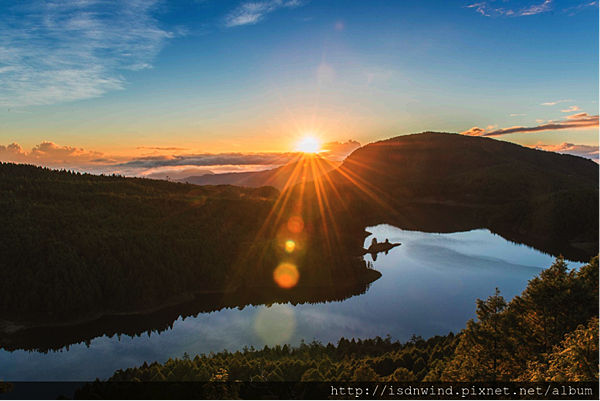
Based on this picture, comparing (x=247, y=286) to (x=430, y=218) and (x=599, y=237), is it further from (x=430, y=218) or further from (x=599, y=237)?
(x=430, y=218)

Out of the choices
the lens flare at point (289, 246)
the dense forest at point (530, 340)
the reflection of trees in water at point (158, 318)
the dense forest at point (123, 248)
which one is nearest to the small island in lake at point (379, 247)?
the dense forest at point (123, 248)

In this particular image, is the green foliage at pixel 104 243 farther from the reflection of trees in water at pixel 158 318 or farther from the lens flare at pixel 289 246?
the lens flare at pixel 289 246

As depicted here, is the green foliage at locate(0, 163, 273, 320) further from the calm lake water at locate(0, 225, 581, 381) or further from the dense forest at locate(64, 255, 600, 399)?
the dense forest at locate(64, 255, 600, 399)

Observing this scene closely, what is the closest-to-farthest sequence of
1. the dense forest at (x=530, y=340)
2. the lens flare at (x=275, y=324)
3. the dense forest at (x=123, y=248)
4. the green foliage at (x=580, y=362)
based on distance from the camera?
the green foliage at (x=580, y=362)
the dense forest at (x=530, y=340)
the lens flare at (x=275, y=324)
the dense forest at (x=123, y=248)

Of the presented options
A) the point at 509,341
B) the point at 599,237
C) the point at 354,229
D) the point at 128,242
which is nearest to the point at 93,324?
the point at 128,242

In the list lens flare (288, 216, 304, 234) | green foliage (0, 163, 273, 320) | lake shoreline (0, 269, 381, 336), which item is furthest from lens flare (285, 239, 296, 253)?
lens flare (288, 216, 304, 234)

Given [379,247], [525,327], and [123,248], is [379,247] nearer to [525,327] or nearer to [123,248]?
[123,248]
